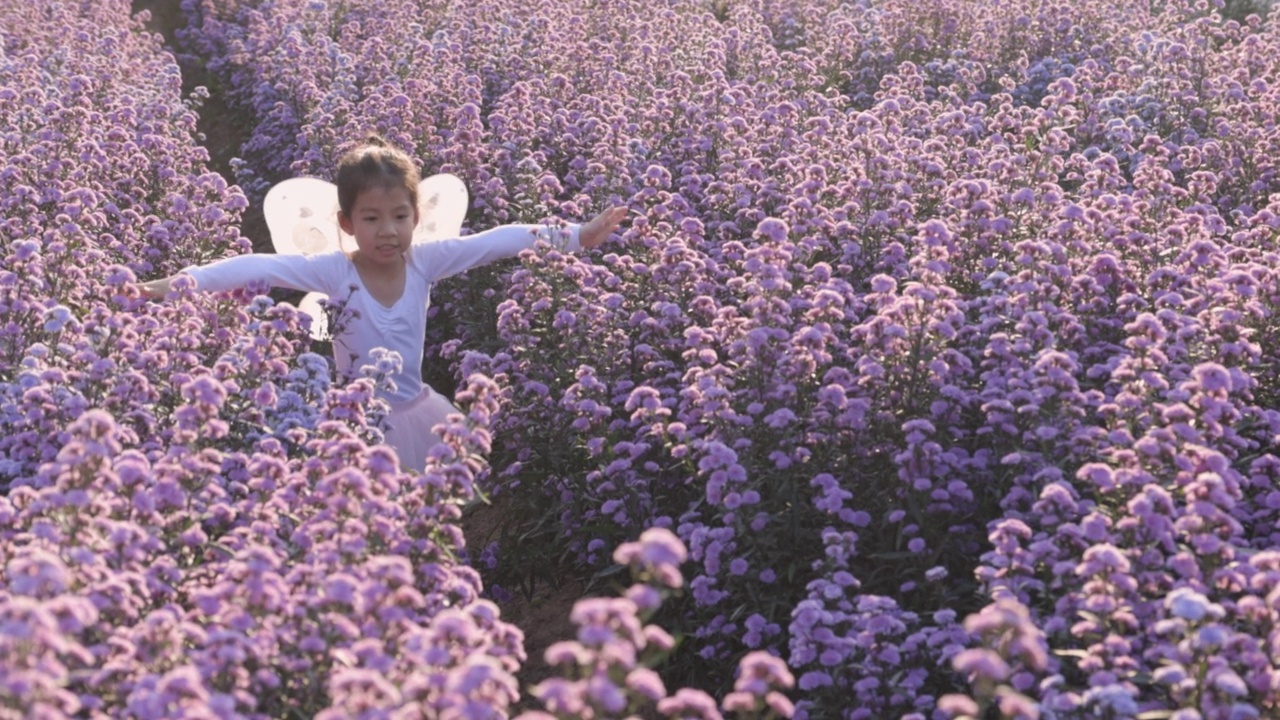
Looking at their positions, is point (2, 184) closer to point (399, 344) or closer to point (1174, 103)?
point (399, 344)

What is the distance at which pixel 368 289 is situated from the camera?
7070 mm

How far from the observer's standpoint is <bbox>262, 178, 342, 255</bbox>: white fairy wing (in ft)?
24.4

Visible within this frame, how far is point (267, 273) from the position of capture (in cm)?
677

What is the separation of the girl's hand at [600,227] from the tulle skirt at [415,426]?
96 cm

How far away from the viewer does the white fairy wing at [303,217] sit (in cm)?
745

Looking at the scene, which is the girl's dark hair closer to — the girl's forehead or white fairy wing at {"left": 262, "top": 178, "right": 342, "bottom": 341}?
the girl's forehead

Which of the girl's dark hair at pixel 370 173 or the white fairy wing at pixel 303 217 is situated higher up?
the girl's dark hair at pixel 370 173

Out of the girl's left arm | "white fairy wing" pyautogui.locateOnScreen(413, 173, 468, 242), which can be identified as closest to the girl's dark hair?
the girl's left arm

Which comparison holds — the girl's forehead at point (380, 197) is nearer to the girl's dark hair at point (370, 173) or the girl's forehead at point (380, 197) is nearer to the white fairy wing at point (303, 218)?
the girl's dark hair at point (370, 173)

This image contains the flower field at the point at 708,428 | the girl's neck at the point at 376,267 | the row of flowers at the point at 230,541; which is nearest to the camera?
the row of flowers at the point at 230,541

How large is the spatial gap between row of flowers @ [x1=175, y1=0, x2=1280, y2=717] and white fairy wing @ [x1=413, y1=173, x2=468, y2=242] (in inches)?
16.3

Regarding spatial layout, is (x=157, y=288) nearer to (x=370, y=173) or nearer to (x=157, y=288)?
(x=157, y=288)

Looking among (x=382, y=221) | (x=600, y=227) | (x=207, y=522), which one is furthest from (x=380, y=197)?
(x=207, y=522)

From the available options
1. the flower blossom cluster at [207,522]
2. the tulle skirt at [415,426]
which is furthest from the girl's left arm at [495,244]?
the flower blossom cluster at [207,522]
